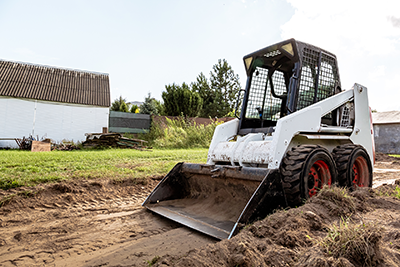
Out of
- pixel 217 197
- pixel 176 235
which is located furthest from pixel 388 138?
pixel 176 235

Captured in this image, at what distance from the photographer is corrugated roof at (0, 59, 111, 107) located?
1912cm

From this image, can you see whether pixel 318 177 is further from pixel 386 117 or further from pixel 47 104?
pixel 386 117

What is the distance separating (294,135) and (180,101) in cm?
2545

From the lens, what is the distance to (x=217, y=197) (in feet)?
15.5

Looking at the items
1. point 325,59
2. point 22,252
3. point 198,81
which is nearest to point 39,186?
point 22,252

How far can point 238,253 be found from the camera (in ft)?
8.36

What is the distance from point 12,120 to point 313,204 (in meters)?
19.8

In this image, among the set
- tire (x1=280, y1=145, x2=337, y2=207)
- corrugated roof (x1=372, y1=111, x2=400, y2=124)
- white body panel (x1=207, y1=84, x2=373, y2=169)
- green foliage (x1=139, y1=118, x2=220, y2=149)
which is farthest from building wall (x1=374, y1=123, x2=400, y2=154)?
tire (x1=280, y1=145, x2=337, y2=207)

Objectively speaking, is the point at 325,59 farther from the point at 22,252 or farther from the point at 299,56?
the point at 22,252

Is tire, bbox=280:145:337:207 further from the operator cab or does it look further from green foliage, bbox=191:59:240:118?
green foliage, bbox=191:59:240:118

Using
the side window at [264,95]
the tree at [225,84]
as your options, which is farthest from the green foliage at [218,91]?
the side window at [264,95]

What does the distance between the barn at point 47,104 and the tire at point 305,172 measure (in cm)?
1795

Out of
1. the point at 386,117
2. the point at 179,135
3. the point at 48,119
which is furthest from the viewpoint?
the point at 386,117

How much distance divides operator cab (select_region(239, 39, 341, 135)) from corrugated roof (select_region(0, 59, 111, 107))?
1629 cm
